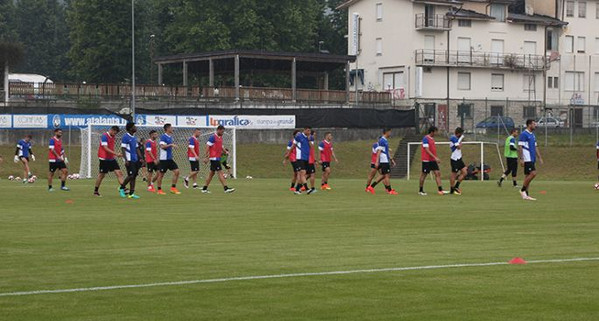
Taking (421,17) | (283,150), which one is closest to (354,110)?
(283,150)

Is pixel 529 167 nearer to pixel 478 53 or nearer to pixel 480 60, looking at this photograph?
pixel 480 60

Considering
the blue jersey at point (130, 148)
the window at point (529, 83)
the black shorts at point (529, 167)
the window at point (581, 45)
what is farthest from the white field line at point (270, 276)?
the window at point (581, 45)

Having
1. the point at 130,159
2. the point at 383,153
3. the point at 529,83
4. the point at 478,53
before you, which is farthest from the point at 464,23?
the point at 130,159

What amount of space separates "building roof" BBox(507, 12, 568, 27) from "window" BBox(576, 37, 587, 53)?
285 cm

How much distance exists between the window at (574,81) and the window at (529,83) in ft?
12.4

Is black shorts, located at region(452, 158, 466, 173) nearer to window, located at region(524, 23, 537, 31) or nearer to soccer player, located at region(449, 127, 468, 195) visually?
soccer player, located at region(449, 127, 468, 195)

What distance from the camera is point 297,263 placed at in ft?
46.0

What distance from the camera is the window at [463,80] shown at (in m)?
93.7

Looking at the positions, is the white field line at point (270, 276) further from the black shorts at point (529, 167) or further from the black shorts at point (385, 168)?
the black shorts at point (385, 168)

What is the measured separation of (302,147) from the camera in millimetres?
33000

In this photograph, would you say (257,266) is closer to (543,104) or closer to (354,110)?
(354,110)

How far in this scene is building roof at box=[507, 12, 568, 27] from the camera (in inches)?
3778

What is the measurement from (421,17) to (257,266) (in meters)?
79.5

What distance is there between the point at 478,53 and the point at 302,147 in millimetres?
63756
